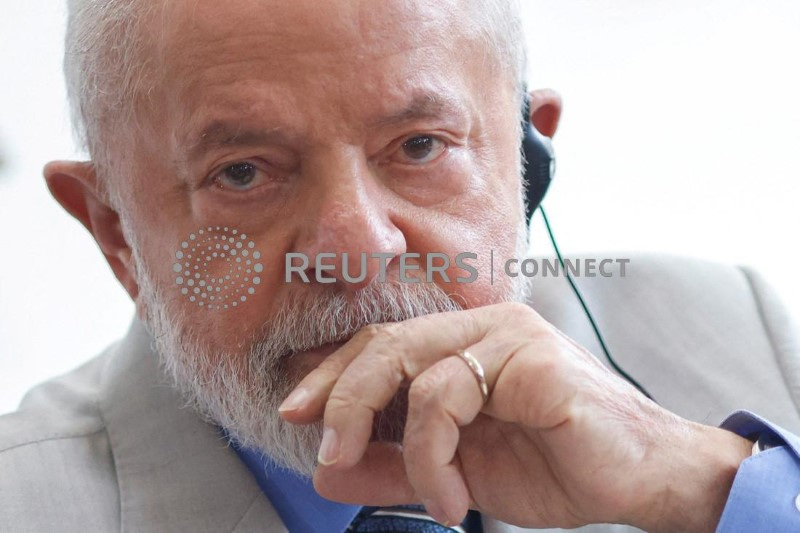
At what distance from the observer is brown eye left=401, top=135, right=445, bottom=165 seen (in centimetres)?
128

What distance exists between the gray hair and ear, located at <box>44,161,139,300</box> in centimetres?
4

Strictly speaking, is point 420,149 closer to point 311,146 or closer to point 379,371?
point 311,146

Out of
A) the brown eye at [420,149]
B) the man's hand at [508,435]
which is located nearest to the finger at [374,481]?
the man's hand at [508,435]

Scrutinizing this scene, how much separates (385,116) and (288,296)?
0.27 metres

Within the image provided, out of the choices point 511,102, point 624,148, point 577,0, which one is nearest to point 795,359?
point 624,148

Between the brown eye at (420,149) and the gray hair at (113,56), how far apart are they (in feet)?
0.59

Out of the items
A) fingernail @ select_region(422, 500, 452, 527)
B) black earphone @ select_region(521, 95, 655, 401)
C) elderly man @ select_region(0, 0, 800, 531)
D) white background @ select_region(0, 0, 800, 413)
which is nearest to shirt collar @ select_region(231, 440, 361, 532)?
elderly man @ select_region(0, 0, 800, 531)

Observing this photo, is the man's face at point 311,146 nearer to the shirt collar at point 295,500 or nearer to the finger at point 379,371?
the finger at point 379,371

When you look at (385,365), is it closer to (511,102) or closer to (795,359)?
(511,102)

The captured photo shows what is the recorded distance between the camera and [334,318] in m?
1.17

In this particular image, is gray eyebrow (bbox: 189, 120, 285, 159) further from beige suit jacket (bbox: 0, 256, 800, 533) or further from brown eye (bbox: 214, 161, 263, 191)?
beige suit jacket (bbox: 0, 256, 800, 533)

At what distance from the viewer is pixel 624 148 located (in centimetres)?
217

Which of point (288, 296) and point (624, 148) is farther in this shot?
point (624, 148)

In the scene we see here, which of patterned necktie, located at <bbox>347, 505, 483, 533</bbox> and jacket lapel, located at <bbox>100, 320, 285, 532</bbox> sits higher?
jacket lapel, located at <bbox>100, 320, 285, 532</bbox>
